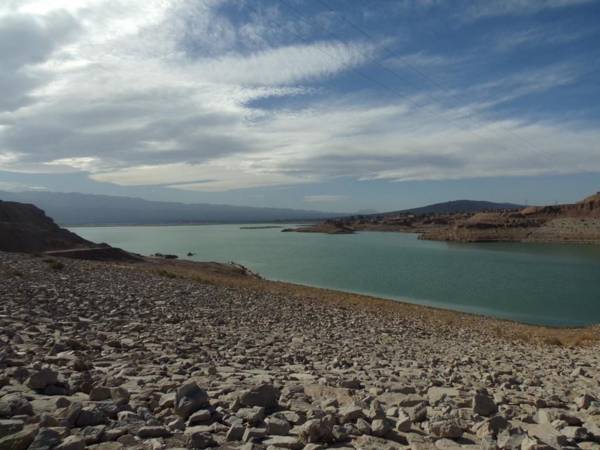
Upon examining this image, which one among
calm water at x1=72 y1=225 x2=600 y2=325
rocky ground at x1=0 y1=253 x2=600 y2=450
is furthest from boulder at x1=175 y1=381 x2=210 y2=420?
calm water at x1=72 y1=225 x2=600 y2=325

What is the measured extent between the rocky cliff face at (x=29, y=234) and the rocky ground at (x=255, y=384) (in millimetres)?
30323

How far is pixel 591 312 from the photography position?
3016cm

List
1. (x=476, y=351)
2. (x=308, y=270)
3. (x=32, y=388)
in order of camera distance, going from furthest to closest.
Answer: (x=308, y=270) < (x=476, y=351) < (x=32, y=388)

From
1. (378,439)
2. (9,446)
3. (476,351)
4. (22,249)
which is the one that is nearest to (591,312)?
(476,351)

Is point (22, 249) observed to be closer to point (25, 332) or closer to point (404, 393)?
point (25, 332)

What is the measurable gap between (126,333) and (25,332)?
6.67 feet

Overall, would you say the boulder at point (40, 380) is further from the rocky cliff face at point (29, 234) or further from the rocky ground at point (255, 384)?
the rocky cliff face at point (29, 234)

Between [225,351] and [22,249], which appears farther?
[22,249]

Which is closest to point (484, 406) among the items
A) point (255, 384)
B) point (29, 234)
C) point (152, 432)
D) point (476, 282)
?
point (255, 384)

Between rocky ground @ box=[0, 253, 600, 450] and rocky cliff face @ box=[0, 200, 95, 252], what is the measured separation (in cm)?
3032

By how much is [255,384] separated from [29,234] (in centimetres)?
4500

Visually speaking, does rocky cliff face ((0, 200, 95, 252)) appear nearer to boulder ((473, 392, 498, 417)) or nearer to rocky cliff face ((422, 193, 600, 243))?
boulder ((473, 392, 498, 417))

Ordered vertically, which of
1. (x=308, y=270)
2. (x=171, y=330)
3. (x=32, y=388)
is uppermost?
(x=32, y=388)

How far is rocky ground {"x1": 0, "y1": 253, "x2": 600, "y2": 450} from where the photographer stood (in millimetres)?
4191
